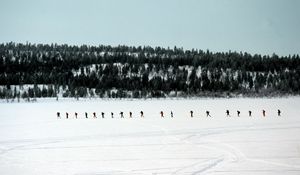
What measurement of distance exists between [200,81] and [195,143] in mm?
167866

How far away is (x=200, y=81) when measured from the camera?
193 m

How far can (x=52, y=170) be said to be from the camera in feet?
60.2

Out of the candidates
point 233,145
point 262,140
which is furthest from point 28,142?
point 262,140

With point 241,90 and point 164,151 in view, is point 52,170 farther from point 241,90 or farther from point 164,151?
point 241,90

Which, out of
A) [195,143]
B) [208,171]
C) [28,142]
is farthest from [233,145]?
[28,142]

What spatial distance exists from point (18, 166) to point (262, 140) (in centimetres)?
1448

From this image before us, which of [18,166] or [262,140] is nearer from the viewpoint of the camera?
[18,166]

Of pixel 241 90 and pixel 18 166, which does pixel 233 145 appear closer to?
pixel 18 166

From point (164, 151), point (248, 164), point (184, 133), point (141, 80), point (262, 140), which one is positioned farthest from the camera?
point (141, 80)

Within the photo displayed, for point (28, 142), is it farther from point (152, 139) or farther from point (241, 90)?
point (241, 90)

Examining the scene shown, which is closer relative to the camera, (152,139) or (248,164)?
(248,164)

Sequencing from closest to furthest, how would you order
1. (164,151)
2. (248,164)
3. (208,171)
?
(208,171) < (248,164) < (164,151)

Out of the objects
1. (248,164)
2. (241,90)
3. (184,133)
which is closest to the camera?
(248,164)

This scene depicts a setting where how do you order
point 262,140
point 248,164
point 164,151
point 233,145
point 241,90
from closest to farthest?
point 248,164, point 164,151, point 233,145, point 262,140, point 241,90
